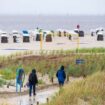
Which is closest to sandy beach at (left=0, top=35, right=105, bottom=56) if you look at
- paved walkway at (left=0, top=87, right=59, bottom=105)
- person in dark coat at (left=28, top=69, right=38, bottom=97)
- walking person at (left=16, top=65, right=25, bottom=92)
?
walking person at (left=16, top=65, right=25, bottom=92)

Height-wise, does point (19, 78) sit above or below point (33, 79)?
below

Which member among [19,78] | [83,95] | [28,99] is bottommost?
[28,99]

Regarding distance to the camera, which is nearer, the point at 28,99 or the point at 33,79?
the point at 33,79

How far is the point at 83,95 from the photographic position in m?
19.7

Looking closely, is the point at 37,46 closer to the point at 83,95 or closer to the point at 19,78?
the point at 19,78

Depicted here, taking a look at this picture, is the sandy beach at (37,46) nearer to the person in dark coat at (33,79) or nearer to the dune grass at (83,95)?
the person in dark coat at (33,79)

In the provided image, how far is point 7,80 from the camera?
27406 mm

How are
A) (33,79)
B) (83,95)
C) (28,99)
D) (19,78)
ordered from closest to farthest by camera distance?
(83,95), (33,79), (28,99), (19,78)

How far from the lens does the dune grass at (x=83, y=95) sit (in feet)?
61.6

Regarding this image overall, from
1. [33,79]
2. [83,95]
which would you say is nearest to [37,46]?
[33,79]

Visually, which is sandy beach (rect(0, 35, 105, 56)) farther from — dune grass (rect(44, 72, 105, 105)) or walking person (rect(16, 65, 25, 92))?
dune grass (rect(44, 72, 105, 105))

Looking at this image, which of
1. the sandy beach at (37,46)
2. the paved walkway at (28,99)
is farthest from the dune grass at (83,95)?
the sandy beach at (37,46)

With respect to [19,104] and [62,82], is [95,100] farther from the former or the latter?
[62,82]

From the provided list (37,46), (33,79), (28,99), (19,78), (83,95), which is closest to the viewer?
(83,95)
